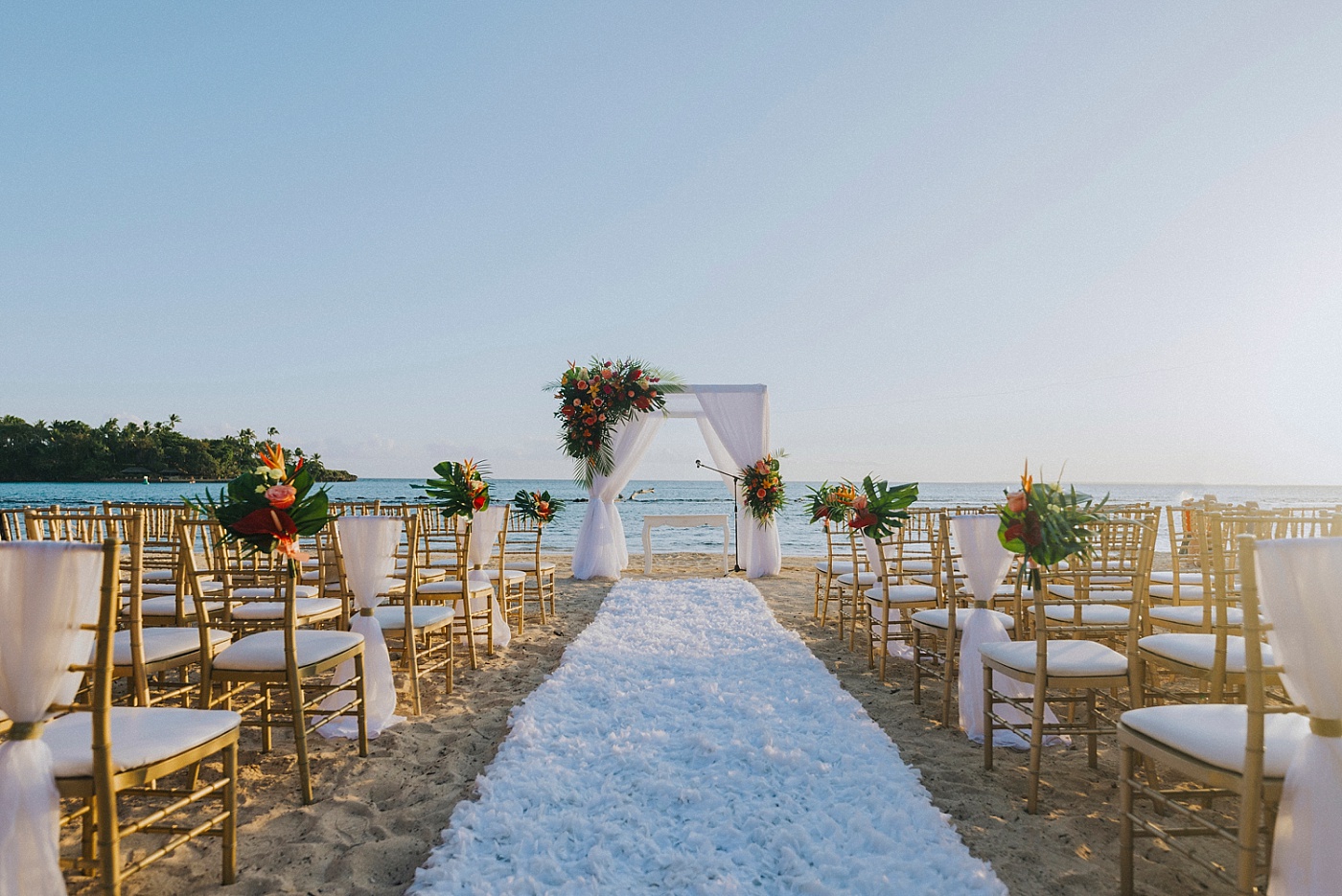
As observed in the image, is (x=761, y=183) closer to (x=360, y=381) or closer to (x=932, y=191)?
(x=932, y=191)

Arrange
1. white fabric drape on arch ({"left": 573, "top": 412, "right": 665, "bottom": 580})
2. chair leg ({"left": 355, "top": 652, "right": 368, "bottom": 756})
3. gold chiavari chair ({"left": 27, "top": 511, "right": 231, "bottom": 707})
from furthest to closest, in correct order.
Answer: white fabric drape on arch ({"left": 573, "top": 412, "right": 665, "bottom": 580}) → chair leg ({"left": 355, "top": 652, "right": 368, "bottom": 756}) → gold chiavari chair ({"left": 27, "top": 511, "right": 231, "bottom": 707})

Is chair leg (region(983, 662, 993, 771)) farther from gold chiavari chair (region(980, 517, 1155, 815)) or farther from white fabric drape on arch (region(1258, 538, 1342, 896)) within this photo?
white fabric drape on arch (region(1258, 538, 1342, 896))

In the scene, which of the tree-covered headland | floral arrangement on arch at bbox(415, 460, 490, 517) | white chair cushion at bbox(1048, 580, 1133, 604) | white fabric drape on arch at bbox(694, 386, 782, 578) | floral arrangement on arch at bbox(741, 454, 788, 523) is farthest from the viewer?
the tree-covered headland

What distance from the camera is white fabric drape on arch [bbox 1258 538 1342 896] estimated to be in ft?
4.25

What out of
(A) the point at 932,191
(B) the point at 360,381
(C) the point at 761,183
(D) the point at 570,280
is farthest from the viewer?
(B) the point at 360,381

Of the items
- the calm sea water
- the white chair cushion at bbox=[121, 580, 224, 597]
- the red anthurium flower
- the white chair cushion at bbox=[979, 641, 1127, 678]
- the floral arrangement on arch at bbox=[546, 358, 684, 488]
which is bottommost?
the calm sea water

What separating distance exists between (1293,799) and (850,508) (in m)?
3.32

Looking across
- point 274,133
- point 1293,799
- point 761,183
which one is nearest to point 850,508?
point 1293,799

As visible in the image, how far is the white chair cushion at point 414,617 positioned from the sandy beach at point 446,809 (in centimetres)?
48

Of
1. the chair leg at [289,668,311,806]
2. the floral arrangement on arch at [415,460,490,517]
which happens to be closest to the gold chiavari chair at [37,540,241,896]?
the chair leg at [289,668,311,806]

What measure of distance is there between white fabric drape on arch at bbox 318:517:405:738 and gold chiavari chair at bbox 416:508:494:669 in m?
0.88

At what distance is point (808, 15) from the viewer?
269 inches

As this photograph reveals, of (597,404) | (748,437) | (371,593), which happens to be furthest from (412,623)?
(748,437)

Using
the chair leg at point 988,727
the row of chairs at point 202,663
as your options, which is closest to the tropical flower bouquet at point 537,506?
the row of chairs at point 202,663
